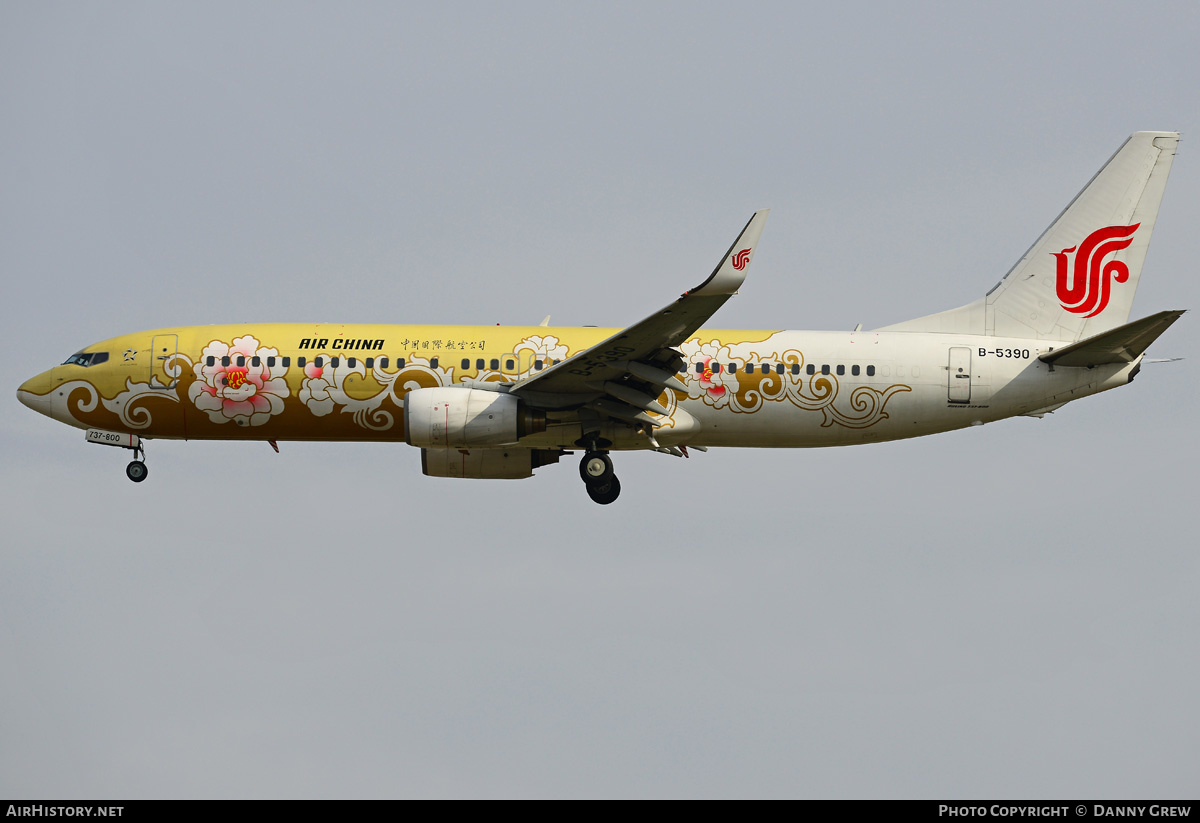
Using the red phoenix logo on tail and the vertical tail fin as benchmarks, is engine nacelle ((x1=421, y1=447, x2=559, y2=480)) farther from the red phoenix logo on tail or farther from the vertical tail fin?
the red phoenix logo on tail

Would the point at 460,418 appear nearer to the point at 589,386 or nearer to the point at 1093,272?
the point at 589,386

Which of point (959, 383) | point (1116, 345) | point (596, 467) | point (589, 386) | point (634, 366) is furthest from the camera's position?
point (959, 383)

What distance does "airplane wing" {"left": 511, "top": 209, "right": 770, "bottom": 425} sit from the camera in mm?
32125

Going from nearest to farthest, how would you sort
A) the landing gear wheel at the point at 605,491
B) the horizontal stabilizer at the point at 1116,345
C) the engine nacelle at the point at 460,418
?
the horizontal stabilizer at the point at 1116,345 → the engine nacelle at the point at 460,418 → the landing gear wheel at the point at 605,491

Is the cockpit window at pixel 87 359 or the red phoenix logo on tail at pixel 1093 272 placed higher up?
the red phoenix logo on tail at pixel 1093 272

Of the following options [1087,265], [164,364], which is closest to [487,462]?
[164,364]

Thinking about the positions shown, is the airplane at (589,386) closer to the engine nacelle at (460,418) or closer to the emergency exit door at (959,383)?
the emergency exit door at (959,383)

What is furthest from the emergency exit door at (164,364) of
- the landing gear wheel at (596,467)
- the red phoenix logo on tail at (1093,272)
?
the red phoenix logo on tail at (1093,272)

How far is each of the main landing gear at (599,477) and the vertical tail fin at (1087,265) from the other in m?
8.38

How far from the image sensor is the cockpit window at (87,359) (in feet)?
127

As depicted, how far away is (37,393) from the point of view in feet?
129

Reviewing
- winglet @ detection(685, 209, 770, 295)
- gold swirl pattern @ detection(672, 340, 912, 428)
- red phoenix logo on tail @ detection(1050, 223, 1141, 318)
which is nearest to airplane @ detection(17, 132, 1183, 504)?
gold swirl pattern @ detection(672, 340, 912, 428)

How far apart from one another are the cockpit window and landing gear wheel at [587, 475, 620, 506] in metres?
12.8

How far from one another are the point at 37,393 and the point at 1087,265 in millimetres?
27313
